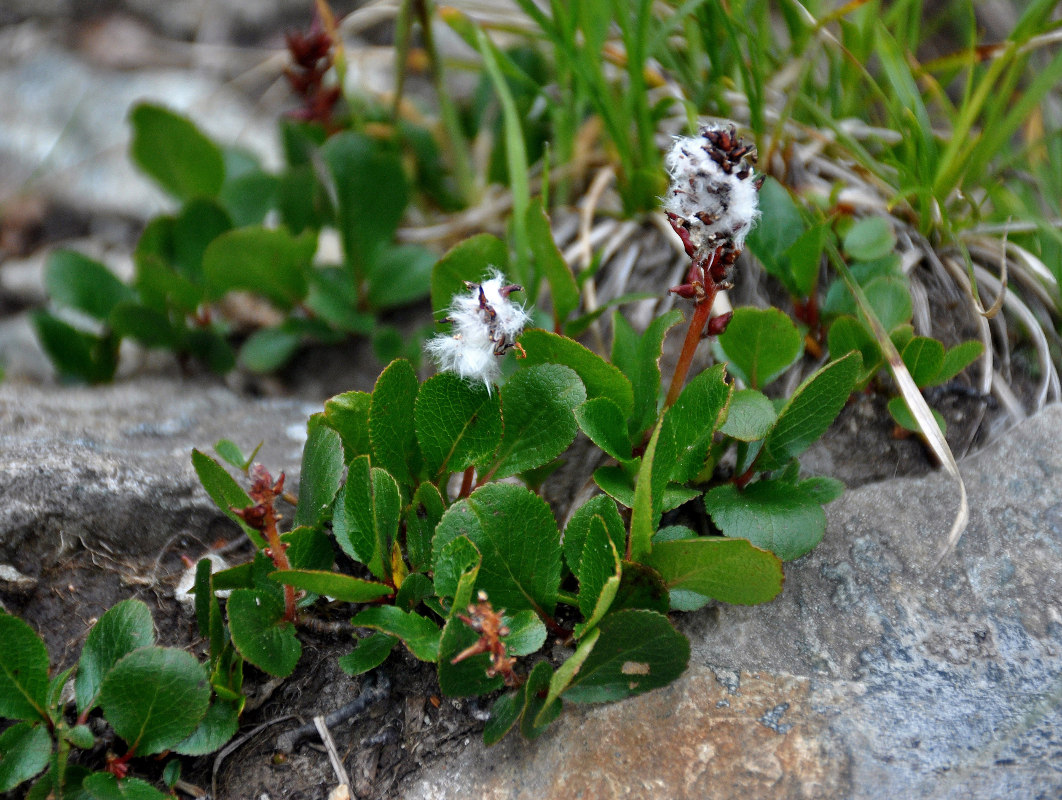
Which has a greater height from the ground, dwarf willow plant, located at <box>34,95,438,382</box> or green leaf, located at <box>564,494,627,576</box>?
green leaf, located at <box>564,494,627,576</box>

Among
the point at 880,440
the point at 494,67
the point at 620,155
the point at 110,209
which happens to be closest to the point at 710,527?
the point at 880,440

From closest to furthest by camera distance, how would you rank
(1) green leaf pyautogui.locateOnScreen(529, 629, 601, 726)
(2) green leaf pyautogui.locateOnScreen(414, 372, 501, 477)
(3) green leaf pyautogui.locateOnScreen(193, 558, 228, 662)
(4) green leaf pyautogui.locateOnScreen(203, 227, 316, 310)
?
(1) green leaf pyautogui.locateOnScreen(529, 629, 601, 726) → (3) green leaf pyautogui.locateOnScreen(193, 558, 228, 662) → (2) green leaf pyautogui.locateOnScreen(414, 372, 501, 477) → (4) green leaf pyautogui.locateOnScreen(203, 227, 316, 310)

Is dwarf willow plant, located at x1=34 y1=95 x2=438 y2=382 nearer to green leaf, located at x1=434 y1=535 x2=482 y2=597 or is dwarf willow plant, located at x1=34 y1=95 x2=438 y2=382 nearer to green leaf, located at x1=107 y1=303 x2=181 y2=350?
green leaf, located at x1=107 y1=303 x2=181 y2=350

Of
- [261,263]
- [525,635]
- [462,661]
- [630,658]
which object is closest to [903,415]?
[630,658]

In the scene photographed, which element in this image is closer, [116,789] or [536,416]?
[116,789]

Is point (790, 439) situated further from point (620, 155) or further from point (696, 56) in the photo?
point (696, 56)

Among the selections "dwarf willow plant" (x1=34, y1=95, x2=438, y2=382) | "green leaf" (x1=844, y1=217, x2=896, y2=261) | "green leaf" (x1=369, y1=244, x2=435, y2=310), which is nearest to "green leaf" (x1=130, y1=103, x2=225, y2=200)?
"dwarf willow plant" (x1=34, y1=95, x2=438, y2=382)

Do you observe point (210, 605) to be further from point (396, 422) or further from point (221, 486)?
point (396, 422)
